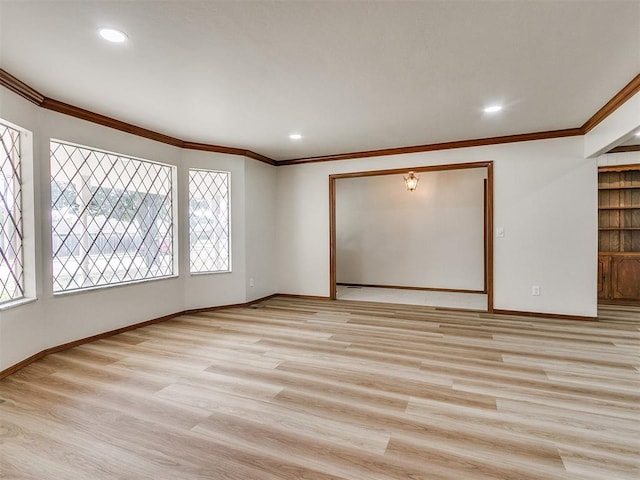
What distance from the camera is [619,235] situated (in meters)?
5.03

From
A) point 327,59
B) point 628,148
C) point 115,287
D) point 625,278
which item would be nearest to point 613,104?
point 628,148

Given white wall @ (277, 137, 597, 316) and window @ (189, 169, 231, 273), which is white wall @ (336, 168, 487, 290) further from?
window @ (189, 169, 231, 273)

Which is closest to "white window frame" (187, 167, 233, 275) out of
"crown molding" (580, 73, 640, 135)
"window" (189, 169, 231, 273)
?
"window" (189, 169, 231, 273)

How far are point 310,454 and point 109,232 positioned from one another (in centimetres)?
326

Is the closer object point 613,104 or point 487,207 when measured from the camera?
point 613,104

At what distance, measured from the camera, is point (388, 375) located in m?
2.53

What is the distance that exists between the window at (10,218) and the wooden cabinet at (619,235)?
713cm

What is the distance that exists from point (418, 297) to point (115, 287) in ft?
14.7

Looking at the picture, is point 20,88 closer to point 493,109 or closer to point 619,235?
point 493,109

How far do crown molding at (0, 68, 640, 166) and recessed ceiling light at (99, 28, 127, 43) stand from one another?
1091 millimetres

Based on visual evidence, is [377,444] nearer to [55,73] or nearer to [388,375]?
[388,375]

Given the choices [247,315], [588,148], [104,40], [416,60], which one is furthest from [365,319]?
[104,40]

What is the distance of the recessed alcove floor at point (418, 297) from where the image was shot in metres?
5.02

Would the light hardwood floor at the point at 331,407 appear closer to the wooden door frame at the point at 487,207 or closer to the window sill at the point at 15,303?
the window sill at the point at 15,303
